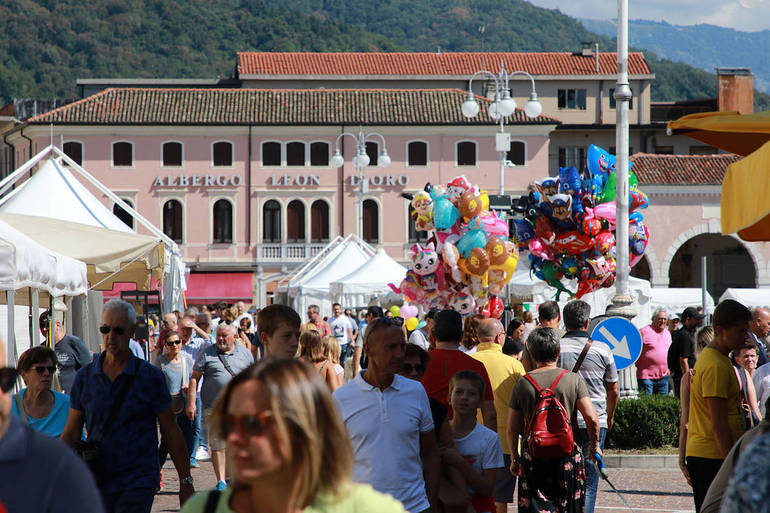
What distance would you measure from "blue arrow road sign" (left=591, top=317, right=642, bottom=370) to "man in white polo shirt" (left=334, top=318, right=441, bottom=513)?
478 centimetres

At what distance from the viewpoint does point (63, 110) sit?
177ft

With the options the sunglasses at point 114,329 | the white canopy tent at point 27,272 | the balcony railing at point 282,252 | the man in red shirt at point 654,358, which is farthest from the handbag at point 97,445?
the balcony railing at point 282,252

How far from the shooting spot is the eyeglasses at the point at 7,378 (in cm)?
253

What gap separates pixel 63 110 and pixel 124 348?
50.5m

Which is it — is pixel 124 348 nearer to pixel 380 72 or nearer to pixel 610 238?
pixel 610 238

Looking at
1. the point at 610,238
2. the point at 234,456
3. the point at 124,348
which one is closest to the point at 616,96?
the point at 610,238

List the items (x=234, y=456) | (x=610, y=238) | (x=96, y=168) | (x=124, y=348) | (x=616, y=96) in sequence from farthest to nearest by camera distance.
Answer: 1. (x=96, y=168)
2. (x=610, y=238)
3. (x=616, y=96)
4. (x=124, y=348)
5. (x=234, y=456)

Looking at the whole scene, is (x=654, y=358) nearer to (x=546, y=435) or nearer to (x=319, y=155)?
(x=546, y=435)

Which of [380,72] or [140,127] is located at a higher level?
[380,72]

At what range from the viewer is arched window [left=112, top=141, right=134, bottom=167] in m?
53.9

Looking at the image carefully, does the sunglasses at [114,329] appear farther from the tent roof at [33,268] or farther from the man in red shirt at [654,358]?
the man in red shirt at [654,358]

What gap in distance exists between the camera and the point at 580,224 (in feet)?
50.7

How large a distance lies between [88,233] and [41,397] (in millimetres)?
5443

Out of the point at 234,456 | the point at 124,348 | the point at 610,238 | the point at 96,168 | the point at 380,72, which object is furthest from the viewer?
the point at 380,72
